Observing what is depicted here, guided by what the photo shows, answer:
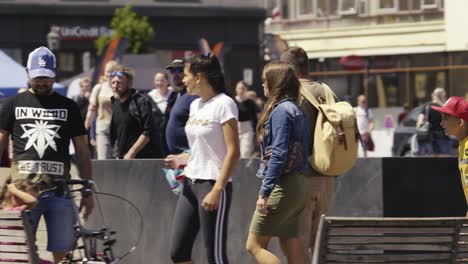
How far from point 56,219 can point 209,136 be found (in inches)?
41.6

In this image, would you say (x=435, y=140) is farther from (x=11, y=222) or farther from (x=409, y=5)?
(x=409, y=5)

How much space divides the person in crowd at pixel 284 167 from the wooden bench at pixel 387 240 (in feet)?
3.58

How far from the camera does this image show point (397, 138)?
29078 mm

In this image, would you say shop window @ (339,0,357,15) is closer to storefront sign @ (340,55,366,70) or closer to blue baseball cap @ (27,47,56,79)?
storefront sign @ (340,55,366,70)

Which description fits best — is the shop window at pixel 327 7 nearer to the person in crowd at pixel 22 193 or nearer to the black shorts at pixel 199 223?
the black shorts at pixel 199 223

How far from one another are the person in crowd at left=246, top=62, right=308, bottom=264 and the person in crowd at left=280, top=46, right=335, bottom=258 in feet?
1.64

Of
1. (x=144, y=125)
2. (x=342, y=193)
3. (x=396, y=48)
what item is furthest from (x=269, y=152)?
(x=396, y=48)

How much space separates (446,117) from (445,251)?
3.77ft

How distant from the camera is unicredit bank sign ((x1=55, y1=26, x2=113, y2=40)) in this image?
45938 millimetres

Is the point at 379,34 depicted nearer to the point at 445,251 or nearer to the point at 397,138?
the point at 397,138

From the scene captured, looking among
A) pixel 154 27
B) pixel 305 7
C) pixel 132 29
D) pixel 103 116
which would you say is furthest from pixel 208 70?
pixel 305 7

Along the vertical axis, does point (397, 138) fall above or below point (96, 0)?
below

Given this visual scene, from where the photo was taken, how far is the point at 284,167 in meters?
8.29

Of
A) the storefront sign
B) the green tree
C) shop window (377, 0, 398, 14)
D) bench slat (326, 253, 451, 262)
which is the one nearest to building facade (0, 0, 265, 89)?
the green tree
